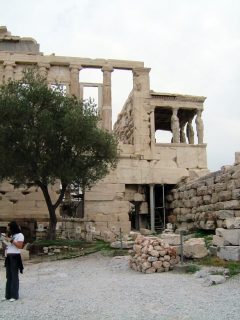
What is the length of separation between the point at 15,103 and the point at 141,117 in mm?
8840

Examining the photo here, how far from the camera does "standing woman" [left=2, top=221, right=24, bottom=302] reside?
7.70 m

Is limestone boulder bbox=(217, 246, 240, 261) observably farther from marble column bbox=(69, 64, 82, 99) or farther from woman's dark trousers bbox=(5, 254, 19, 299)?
marble column bbox=(69, 64, 82, 99)

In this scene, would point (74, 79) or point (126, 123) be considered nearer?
point (74, 79)

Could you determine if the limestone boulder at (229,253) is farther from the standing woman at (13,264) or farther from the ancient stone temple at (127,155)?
the ancient stone temple at (127,155)

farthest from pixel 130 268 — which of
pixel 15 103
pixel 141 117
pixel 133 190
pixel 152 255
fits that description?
pixel 141 117

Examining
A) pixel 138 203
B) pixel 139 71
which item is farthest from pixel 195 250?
pixel 139 71

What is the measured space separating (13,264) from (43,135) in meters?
8.79

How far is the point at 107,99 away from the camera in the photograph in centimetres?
2342

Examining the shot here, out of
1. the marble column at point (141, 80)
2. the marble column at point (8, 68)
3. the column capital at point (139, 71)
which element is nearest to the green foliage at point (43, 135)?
the marble column at point (8, 68)

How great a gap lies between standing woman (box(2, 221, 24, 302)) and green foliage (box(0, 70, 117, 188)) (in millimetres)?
8419

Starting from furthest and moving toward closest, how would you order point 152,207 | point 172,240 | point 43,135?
point 152,207 < point 43,135 < point 172,240

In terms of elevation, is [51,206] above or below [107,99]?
below

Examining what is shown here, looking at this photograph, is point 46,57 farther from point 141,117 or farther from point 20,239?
point 20,239

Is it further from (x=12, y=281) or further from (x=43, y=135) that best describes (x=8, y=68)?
(x=12, y=281)
